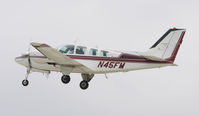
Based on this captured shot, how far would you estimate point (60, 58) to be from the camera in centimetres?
3781

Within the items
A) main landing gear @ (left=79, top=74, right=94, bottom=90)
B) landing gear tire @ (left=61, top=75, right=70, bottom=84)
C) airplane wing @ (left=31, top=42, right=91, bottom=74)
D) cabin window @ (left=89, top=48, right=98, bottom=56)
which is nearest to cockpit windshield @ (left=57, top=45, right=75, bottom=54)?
airplane wing @ (left=31, top=42, right=91, bottom=74)

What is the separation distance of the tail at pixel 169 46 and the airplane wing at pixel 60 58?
4504 millimetres

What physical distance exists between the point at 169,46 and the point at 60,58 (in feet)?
23.0

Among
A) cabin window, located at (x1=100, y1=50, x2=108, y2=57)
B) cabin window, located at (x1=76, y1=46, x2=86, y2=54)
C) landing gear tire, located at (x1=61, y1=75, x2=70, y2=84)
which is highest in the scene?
cabin window, located at (x1=100, y1=50, x2=108, y2=57)

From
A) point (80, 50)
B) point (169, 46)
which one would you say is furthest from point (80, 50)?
point (169, 46)

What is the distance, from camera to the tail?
37750mm

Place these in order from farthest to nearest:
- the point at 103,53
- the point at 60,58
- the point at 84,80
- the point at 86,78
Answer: the point at 86,78
the point at 84,80
the point at 103,53
the point at 60,58

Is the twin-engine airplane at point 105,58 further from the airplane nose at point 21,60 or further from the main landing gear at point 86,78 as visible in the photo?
the airplane nose at point 21,60

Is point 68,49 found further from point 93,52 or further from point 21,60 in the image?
point 21,60

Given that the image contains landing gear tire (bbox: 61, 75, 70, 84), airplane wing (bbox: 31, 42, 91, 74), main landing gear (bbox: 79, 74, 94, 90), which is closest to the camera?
airplane wing (bbox: 31, 42, 91, 74)

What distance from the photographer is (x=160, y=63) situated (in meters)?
37.7

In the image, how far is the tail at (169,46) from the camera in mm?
37750

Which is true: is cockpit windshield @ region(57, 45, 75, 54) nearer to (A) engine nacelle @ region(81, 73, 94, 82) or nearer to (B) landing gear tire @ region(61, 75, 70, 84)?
(B) landing gear tire @ region(61, 75, 70, 84)

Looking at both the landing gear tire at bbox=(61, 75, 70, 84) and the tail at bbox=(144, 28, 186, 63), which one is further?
the landing gear tire at bbox=(61, 75, 70, 84)
